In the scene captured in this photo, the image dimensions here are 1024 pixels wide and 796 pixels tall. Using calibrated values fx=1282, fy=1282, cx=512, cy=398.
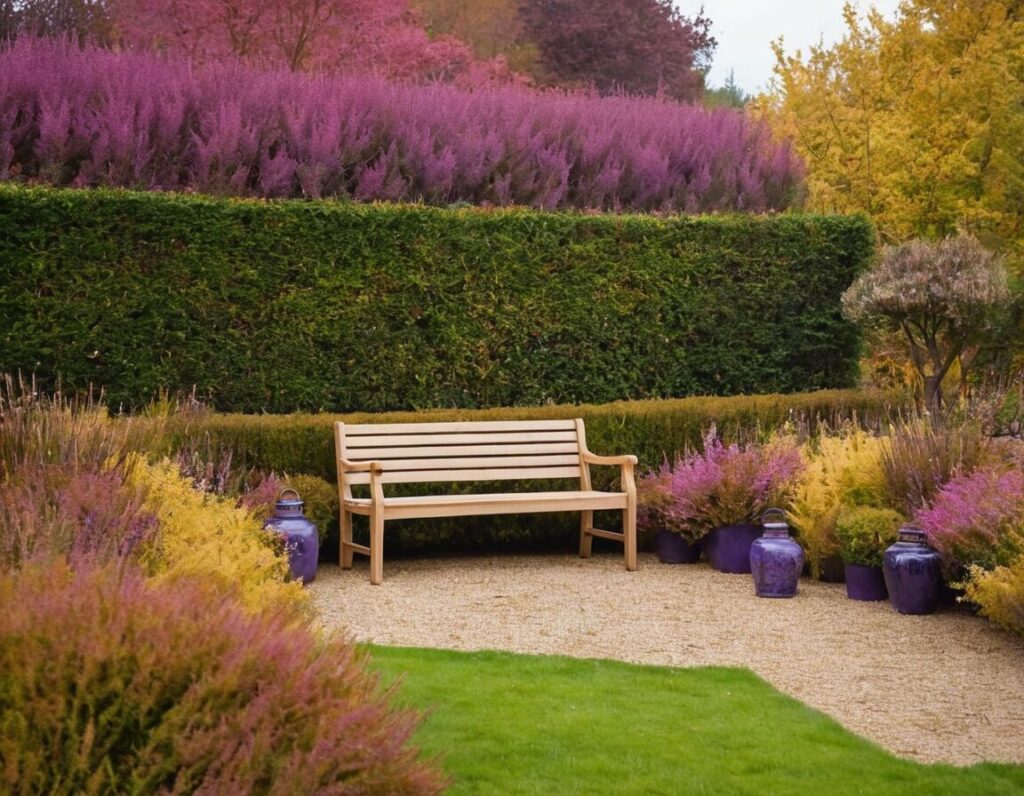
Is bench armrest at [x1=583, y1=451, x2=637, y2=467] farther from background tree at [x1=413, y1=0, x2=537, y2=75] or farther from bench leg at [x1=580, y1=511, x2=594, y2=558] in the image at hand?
background tree at [x1=413, y1=0, x2=537, y2=75]

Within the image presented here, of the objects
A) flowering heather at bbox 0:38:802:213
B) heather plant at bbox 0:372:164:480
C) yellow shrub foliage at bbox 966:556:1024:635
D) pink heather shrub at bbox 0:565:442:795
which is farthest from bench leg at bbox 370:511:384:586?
pink heather shrub at bbox 0:565:442:795

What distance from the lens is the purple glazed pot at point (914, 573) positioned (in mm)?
6387

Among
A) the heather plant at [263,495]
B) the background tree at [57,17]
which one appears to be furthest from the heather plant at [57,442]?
the background tree at [57,17]

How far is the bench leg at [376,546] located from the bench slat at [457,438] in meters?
0.74

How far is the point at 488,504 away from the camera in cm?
764

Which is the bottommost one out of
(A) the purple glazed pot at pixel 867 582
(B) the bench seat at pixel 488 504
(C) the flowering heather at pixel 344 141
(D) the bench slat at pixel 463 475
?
(A) the purple glazed pot at pixel 867 582

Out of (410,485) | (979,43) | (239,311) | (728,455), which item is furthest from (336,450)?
(979,43)

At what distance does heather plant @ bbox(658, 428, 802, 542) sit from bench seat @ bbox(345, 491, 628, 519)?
0.38m

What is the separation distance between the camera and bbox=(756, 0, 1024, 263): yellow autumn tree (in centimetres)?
1634

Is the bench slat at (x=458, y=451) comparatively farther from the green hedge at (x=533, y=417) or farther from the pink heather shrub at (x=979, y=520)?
the pink heather shrub at (x=979, y=520)

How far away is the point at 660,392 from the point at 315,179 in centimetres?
319

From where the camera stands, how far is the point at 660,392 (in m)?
10.2

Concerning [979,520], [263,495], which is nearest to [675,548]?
[979,520]

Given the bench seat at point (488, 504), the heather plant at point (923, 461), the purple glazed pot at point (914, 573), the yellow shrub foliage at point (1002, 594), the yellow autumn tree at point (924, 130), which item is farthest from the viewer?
the yellow autumn tree at point (924, 130)
